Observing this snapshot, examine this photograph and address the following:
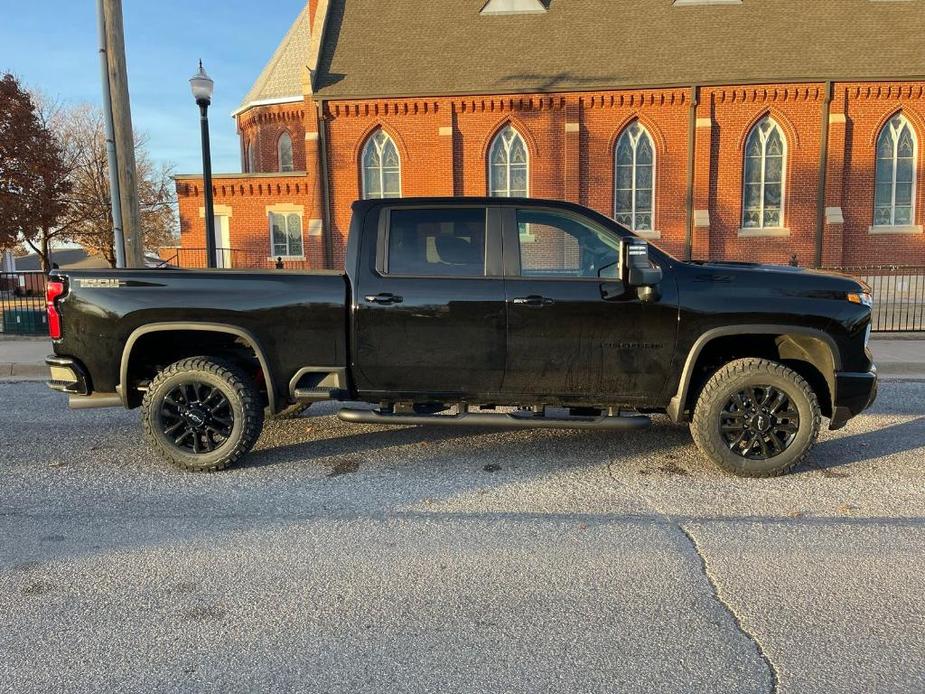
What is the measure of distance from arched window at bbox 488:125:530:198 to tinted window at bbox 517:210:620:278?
718 inches

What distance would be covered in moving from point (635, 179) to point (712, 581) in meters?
21.0

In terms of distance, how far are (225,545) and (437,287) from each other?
2.21 meters

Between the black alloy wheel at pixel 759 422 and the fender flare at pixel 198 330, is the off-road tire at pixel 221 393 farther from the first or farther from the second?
the black alloy wheel at pixel 759 422

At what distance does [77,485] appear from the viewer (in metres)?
4.47

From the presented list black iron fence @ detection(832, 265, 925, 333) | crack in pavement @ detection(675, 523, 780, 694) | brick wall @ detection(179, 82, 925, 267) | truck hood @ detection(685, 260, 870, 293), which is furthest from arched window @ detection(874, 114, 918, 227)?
crack in pavement @ detection(675, 523, 780, 694)

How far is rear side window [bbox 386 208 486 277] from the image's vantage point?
15.1 ft

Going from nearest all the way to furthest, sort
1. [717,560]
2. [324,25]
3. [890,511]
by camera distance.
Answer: [717,560] → [890,511] → [324,25]

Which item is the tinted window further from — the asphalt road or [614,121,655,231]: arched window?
[614,121,655,231]: arched window

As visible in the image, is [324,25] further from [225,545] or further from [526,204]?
[225,545]

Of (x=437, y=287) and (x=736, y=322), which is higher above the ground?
(x=437, y=287)

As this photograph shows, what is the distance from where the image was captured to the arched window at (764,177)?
21.5 metres

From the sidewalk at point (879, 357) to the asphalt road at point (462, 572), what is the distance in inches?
165

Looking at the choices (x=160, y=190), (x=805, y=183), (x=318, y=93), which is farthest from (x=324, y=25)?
(x=160, y=190)

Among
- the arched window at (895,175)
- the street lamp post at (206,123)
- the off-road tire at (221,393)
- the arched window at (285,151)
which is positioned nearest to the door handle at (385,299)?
the off-road tire at (221,393)
